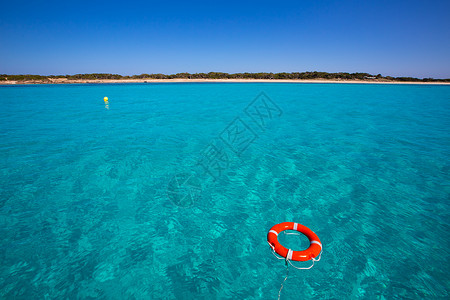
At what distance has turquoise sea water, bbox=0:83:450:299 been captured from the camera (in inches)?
130

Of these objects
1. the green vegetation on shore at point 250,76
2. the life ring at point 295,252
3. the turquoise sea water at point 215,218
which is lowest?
the turquoise sea water at point 215,218

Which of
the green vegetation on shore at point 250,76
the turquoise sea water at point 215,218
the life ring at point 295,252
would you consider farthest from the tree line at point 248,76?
the life ring at point 295,252

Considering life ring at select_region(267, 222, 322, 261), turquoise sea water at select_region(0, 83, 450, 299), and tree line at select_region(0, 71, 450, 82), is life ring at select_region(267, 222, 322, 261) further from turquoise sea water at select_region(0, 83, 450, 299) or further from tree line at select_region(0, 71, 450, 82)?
tree line at select_region(0, 71, 450, 82)

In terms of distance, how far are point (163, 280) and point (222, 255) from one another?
3.63ft

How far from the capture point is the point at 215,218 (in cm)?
479

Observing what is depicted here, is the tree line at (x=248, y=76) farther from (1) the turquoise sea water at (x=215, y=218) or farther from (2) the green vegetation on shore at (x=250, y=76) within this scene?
(1) the turquoise sea water at (x=215, y=218)

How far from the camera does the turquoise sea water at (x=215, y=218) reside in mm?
3293

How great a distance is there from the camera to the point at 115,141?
980cm

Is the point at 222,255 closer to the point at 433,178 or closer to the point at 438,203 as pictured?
the point at 438,203

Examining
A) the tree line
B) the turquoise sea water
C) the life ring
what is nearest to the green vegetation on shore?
the tree line

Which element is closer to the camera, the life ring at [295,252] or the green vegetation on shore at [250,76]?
the life ring at [295,252]

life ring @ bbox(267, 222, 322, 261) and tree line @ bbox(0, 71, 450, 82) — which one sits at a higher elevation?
tree line @ bbox(0, 71, 450, 82)

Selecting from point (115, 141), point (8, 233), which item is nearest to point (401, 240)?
point (8, 233)

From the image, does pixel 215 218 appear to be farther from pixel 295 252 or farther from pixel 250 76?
pixel 250 76
